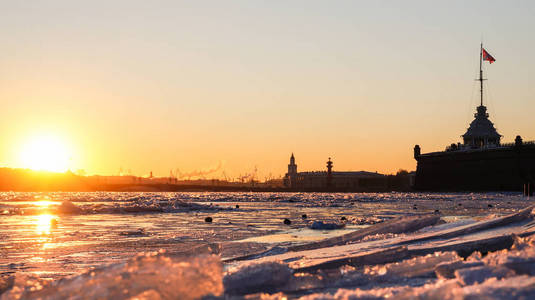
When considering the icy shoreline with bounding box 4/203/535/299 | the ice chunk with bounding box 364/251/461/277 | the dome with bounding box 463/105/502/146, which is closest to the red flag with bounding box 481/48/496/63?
the dome with bounding box 463/105/502/146

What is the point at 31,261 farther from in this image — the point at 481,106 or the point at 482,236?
the point at 481,106

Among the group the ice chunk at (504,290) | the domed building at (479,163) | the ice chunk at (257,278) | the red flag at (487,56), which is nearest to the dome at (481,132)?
the domed building at (479,163)

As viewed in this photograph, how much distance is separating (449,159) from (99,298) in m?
90.8

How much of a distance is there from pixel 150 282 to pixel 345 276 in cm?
173

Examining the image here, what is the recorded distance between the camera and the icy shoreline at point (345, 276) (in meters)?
2.69

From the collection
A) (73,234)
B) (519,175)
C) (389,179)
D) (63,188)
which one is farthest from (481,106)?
(63,188)

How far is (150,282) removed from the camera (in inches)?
108

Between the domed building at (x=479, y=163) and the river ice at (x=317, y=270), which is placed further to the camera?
the domed building at (x=479, y=163)

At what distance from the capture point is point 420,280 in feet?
12.7

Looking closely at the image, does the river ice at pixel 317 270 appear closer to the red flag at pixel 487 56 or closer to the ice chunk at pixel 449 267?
the ice chunk at pixel 449 267

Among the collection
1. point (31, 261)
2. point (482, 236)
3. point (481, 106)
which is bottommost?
point (31, 261)

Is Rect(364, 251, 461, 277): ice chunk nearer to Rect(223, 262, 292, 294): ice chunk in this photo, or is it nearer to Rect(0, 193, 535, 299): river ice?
Rect(0, 193, 535, 299): river ice

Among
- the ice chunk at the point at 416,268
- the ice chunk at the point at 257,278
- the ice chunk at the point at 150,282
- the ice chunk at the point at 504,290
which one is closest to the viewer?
the ice chunk at the point at 504,290

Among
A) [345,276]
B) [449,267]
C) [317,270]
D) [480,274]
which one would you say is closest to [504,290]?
[480,274]
